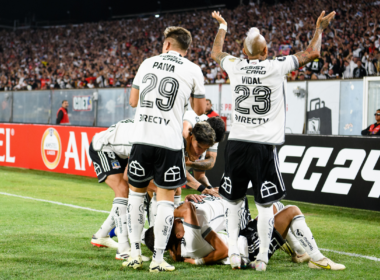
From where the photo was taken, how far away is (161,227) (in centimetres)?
377

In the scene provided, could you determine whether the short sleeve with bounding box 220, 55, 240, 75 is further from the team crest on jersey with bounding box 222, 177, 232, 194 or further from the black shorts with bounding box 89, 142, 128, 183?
the black shorts with bounding box 89, 142, 128, 183

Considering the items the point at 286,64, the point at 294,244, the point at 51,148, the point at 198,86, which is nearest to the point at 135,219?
the point at 198,86

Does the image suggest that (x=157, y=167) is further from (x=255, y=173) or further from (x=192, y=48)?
(x=192, y=48)

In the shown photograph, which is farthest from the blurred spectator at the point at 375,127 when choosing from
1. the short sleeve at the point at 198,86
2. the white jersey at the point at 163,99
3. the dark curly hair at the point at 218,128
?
the white jersey at the point at 163,99

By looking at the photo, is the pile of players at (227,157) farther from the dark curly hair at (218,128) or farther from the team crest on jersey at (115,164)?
the team crest on jersey at (115,164)


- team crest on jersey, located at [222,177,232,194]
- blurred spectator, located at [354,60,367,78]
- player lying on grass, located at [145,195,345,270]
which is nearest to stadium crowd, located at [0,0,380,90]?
blurred spectator, located at [354,60,367,78]

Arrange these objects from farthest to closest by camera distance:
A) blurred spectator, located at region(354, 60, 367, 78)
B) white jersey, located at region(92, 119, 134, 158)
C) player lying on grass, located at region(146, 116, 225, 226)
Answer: blurred spectator, located at region(354, 60, 367, 78) < white jersey, located at region(92, 119, 134, 158) < player lying on grass, located at region(146, 116, 225, 226)

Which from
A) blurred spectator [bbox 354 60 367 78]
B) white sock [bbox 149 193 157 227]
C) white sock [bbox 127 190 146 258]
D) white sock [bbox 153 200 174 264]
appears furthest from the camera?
blurred spectator [bbox 354 60 367 78]

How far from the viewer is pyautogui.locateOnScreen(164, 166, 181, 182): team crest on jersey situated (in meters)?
3.80

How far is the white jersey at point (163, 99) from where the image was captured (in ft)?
12.4

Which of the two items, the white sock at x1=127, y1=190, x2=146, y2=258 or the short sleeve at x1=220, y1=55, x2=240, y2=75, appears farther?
the short sleeve at x1=220, y1=55, x2=240, y2=75

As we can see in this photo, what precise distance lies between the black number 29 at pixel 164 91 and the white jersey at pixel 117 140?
805 millimetres

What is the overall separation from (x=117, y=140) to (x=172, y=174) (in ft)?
3.32

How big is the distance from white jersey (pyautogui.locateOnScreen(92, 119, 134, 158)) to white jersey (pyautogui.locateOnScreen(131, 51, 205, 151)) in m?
0.68
